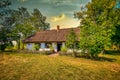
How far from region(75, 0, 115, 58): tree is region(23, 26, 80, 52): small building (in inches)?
240

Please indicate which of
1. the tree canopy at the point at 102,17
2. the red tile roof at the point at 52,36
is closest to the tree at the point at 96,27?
the tree canopy at the point at 102,17

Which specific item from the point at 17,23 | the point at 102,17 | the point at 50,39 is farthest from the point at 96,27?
the point at 17,23

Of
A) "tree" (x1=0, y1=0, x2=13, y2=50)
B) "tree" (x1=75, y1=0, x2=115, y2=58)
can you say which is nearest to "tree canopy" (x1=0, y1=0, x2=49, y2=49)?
"tree" (x1=0, y1=0, x2=13, y2=50)

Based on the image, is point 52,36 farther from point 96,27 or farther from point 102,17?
point 96,27

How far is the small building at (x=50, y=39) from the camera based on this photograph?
1820 inches

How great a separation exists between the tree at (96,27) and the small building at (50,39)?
609cm

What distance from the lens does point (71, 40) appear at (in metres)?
34.6

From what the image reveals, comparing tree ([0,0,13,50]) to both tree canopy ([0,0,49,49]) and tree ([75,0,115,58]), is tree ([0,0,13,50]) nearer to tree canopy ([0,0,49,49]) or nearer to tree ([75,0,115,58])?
tree canopy ([0,0,49,49])

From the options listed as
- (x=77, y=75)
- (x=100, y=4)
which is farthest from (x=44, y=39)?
(x=77, y=75)

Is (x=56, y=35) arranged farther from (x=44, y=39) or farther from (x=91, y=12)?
(x=91, y=12)

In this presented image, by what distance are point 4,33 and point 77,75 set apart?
2368cm

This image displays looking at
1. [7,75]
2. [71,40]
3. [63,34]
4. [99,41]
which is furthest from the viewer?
[63,34]

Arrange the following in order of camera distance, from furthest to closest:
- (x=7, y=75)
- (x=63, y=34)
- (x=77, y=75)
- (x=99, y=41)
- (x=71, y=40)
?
(x=63, y=34) < (x=71, y=40) < (x=99, y=41) < (x=77, y=75) < (x=7, y=75)

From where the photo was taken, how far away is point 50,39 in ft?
157
